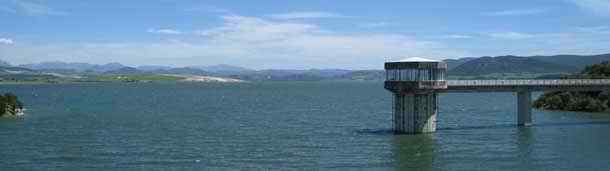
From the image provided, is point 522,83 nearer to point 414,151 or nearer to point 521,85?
point 521,85

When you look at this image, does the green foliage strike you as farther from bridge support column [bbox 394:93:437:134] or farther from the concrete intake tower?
bridge support column [bbox 394:93:437:134]

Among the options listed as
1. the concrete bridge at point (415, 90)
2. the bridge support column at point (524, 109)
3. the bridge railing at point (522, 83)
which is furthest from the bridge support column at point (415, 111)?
the bridge support column at point (524, 109)

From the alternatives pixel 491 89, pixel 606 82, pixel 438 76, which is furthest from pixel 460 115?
pixel 438 76

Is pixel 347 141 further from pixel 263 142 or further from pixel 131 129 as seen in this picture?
pixel 131 129

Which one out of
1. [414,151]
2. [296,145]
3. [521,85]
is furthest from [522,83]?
[296,145]

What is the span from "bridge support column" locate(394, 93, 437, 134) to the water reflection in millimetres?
1757

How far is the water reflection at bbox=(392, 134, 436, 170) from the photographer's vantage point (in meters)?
59.7

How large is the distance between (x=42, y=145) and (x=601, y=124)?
64.8 m

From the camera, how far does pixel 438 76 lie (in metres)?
83.0

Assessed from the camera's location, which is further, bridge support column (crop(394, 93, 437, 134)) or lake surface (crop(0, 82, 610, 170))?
bridge support column (crop(394, 93, 437, 134))

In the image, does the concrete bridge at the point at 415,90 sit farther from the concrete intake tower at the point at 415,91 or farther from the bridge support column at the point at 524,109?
the bridge support column at the point at 524,109

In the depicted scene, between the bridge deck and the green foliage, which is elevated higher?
the bridge deck

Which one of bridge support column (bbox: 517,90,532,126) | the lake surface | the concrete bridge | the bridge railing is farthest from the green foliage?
the concrete bridge

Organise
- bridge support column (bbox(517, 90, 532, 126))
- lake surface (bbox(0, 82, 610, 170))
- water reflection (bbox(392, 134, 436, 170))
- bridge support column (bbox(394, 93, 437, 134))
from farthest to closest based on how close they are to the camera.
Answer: bridge support column (bbox(517, 90, 532, 126)) < bridge support column (bbox(394, 93, 437, 134)) < water reflection (bbox(392, 134, 436, 170)) < lake surface (bbox(0, 82, 610, 170))
